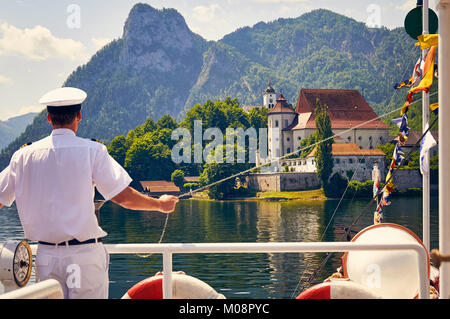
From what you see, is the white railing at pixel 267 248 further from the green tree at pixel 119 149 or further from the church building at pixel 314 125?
the green tree at pixel 119 149

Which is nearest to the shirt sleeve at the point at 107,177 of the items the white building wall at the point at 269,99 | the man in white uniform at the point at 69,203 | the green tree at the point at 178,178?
the man in white uniform at the point at 69,203

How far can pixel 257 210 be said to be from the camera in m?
73.4

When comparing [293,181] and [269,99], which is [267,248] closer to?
[293,181]

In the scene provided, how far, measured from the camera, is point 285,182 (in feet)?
295

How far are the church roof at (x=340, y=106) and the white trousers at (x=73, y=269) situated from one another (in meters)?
126

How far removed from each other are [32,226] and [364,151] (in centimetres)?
10295

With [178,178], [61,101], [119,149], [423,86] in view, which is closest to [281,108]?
[178,178]

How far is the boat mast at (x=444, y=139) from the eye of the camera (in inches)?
140

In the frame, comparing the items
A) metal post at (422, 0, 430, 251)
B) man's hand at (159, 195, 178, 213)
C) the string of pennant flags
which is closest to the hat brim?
man's hand at (159, 195, 178, 213)

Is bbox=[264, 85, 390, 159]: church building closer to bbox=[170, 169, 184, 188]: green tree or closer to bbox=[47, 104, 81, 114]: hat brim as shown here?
bbox=[170, 169, 184, 188]: green tree

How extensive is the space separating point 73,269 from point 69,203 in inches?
12.2

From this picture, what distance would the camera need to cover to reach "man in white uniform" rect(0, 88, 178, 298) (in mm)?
2828

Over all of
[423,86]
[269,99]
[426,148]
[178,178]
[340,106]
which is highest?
[269,99]
